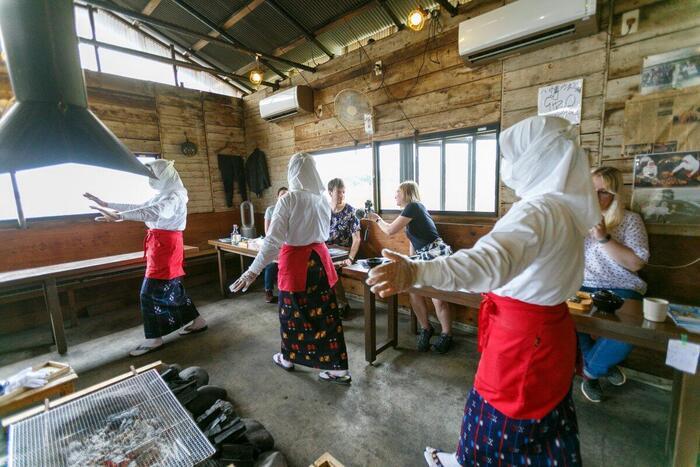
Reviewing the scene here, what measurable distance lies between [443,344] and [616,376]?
3.93 feet

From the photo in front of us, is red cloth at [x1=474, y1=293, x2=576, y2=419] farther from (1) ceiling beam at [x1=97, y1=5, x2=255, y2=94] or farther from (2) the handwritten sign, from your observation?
(1) ceiling beam at [x1=97, y1=5, x2=255, y2=94]

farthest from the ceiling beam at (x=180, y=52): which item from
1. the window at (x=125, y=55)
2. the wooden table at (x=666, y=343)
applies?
the wooden table at (x=666, y=343)

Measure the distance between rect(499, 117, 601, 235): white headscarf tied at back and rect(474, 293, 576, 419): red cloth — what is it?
0.33m

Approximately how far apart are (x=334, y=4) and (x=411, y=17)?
1.20 metres

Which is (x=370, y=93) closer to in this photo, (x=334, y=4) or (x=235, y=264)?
(x=334, y=4)

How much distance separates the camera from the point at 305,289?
2.25 metres

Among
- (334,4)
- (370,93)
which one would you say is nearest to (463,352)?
(370,93)

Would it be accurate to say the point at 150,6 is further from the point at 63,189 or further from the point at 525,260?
the point at 525,260

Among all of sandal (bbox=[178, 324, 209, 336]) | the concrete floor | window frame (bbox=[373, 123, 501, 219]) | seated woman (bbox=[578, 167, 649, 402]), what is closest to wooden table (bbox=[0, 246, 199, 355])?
the concrete floor

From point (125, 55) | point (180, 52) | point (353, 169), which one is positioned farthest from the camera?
point (180, 52)

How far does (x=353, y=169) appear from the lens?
409 cm

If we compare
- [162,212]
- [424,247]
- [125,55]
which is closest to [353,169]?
[424,247]

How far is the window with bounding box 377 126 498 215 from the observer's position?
116 inches

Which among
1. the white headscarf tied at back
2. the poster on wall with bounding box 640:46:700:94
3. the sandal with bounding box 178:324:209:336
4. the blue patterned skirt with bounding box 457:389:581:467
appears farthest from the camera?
the sandal with bounding box 178:324:209:336
